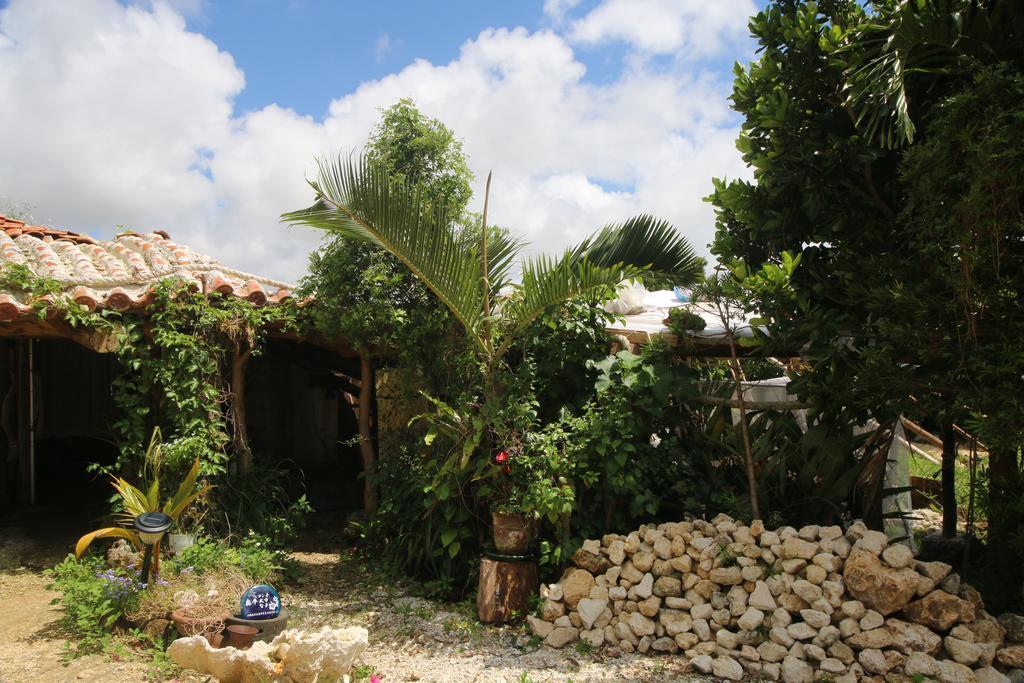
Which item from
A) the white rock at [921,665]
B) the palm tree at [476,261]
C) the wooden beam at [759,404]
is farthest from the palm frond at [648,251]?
the white rock at [921,665]

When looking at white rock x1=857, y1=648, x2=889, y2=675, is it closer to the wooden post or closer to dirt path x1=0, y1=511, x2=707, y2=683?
dirt path x1=0, y1=511, x2=707, y2=683

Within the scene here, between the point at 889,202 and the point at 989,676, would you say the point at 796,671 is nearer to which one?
the point at 989,676

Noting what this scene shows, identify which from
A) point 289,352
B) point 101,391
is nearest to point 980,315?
point 289,352

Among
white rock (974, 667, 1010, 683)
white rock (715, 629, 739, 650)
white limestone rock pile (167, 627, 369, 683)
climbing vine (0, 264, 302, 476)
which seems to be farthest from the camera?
climbing vine (0, 264, 302, 476)

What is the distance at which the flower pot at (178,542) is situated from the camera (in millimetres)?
5547

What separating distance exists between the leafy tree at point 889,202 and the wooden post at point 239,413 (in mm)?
4228

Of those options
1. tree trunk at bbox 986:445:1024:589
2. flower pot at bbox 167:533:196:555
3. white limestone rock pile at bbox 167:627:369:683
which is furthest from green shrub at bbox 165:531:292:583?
tree trunk at bbox 986:445:1024:589

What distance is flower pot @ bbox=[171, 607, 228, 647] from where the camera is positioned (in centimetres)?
447

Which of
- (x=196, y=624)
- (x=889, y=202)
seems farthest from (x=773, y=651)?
(x=196, y=624)

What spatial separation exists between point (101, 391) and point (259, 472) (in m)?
3.60

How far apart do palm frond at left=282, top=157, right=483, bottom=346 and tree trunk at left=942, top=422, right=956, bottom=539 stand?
3481 millimetres

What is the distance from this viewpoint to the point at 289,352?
849cm

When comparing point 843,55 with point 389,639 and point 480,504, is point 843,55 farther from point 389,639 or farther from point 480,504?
point 389,639

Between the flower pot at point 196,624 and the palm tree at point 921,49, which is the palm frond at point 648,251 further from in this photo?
the flower pot at point 196,624
